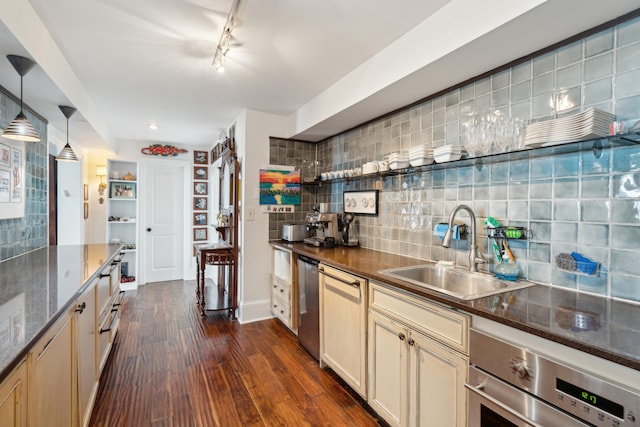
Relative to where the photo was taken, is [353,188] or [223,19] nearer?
[223,19]

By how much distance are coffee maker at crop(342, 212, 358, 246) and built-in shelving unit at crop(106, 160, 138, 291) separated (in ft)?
12.7

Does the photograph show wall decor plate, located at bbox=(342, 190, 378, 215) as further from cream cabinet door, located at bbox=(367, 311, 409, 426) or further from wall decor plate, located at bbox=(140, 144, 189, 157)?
wall decor plate, located at bbox=(140, 144, 189, 157)

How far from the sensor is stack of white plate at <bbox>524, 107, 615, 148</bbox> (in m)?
1.25

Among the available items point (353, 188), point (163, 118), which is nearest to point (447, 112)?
point (353, 188)

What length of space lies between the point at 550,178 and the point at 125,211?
5.85m

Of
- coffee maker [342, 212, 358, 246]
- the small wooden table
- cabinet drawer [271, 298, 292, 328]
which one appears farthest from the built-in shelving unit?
coffee maker [342, 212, 358, 246]

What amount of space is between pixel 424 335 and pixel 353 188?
1.87 meters

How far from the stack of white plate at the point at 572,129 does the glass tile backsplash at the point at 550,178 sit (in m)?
0.15

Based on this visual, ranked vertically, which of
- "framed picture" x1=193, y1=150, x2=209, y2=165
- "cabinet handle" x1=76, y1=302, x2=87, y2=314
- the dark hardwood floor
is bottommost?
the dark hardwood floor

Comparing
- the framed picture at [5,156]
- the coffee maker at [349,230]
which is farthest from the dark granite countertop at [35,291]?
the coffee maker at [349,230]

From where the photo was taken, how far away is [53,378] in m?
1.18

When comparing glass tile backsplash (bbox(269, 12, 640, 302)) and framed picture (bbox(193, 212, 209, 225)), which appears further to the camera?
framed picture (bbox(193, 212, 209, 225))

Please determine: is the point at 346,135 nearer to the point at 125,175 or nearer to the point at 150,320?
the point at 150,320

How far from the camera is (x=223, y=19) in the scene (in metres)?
1.81
